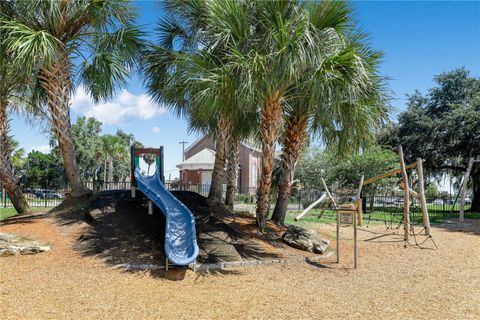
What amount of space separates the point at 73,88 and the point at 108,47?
195 centimetres

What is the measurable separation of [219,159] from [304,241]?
4.31 metres

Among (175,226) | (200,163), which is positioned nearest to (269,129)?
(175,226)

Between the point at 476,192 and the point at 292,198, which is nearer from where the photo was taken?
the point at 476,192

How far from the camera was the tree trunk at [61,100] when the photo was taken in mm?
10938

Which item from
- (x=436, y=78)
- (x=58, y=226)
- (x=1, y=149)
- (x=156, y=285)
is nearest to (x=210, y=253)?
(x=156, y=285)

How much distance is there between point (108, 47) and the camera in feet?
36.6

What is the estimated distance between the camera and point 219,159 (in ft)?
42.1

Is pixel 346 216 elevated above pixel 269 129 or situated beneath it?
situated beneath

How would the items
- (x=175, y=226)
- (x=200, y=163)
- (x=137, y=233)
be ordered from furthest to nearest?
(x=200, y=163) → (x=137, y=233) → (x=175, y=226)

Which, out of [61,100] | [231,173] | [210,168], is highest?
[61,100]

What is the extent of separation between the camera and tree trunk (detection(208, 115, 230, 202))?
1247 cm

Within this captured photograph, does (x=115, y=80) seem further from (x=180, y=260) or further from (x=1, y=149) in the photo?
(x=180, y=260)

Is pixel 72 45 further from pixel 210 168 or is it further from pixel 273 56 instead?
pixel 210 168

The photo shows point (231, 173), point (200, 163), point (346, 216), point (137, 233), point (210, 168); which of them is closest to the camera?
point (346, 216)
